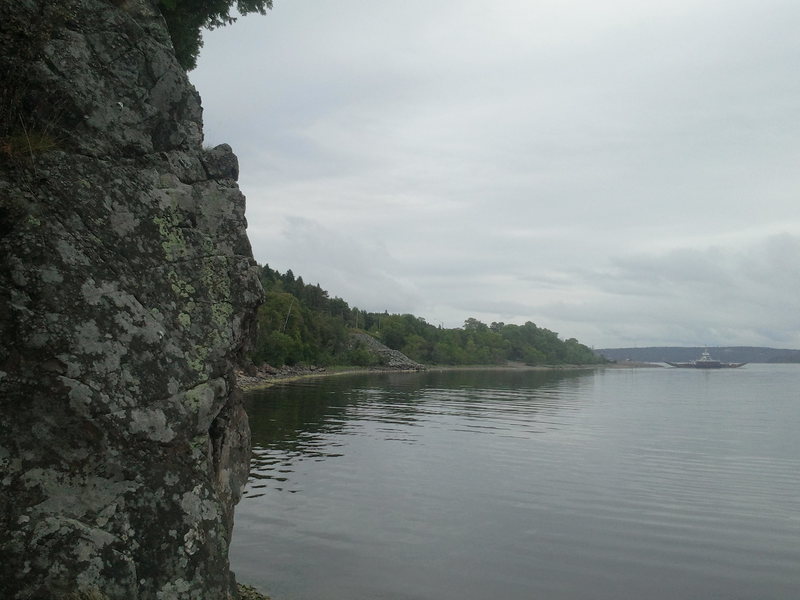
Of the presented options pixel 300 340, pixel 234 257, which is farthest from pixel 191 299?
pixel 300 340

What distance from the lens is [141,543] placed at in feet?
20.5

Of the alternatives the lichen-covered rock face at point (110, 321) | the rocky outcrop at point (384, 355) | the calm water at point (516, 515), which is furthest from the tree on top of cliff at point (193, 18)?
the rocky outcrop at point (384, 355)

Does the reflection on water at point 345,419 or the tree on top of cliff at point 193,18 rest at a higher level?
the tree on top of cliff at point 193,18

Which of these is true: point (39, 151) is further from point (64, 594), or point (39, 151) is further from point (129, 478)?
point (64, 594)

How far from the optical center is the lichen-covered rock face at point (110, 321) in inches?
238

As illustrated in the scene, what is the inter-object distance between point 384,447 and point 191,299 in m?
24.6

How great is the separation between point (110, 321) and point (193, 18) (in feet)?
33.4

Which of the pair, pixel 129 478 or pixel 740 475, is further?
pixel 740 475

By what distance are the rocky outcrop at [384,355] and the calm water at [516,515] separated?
446 ft

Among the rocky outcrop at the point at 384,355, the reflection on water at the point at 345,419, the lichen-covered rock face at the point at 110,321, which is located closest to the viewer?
the lichen-covered rock face at the point at 110,321

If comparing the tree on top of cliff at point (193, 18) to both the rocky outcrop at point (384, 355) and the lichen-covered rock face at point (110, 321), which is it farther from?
the rocky outcrop at point (384, 355)

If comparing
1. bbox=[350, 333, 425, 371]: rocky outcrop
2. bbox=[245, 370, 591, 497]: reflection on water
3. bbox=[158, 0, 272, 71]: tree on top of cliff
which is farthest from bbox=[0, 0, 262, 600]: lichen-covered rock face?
bbox=[350, 333, 425, 371]: rocky outcrop

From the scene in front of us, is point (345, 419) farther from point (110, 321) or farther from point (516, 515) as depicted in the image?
point (110, 321)

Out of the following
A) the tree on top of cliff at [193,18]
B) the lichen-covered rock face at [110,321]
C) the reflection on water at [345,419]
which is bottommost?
the reflection on water at [345,419]
